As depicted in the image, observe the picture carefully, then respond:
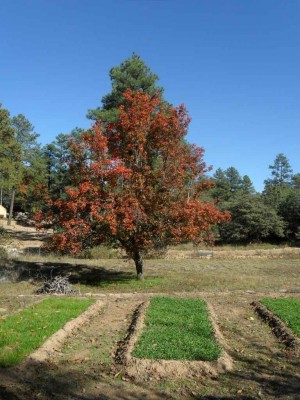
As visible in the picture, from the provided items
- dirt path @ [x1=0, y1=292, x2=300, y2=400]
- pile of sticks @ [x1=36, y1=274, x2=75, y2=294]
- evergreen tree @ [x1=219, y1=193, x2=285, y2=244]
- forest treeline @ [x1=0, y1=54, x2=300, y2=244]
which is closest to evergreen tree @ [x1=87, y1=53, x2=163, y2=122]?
forest treeline @ [x1=0, y1=54, x2=300, y2=244]

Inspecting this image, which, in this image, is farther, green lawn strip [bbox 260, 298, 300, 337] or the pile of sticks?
the pile of sticks

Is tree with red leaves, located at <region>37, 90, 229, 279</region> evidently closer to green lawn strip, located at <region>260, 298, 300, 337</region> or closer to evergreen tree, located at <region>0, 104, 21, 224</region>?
green lawn strip, located at <region>260, 298, 300, 337</region>

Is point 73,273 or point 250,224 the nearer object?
point 73,273

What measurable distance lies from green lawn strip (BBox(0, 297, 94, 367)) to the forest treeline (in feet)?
22.1

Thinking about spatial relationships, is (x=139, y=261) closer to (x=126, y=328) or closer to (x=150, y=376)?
(x=126, y=328)

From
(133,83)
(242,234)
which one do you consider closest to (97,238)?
(133,83)

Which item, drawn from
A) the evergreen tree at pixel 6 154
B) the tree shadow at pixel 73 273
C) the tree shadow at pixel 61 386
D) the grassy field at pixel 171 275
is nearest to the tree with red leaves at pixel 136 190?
the grassy field at pixel 171 275

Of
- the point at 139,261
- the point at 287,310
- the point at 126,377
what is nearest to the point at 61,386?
the point at 126,377

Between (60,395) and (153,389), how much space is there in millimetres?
1478

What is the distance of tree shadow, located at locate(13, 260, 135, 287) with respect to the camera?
1945 cm

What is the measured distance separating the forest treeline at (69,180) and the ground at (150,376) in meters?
4.76

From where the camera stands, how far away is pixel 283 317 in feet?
35.9

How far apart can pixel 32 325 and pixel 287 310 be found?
7.30 meters

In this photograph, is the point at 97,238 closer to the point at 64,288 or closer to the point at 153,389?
the point at 64,288
